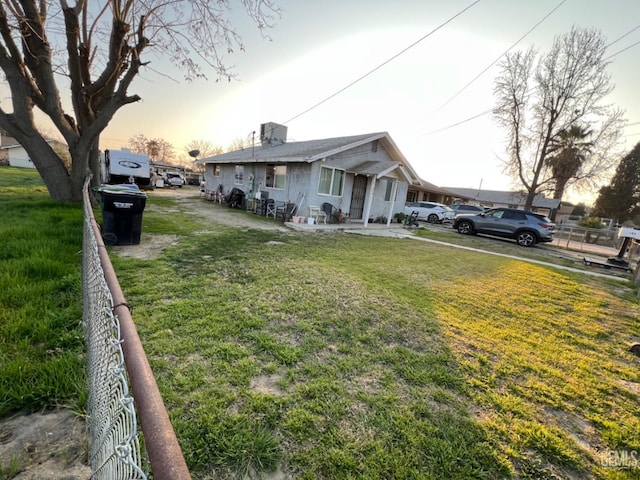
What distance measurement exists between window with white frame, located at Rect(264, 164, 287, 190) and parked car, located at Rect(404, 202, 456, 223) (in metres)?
11.5

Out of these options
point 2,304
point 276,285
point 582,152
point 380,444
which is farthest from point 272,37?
point 582,152

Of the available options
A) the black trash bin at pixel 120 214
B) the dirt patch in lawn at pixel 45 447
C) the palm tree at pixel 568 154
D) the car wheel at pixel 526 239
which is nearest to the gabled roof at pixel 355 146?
the car wheel at pixel 526 239

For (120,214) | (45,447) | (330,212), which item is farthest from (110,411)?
(330,212)

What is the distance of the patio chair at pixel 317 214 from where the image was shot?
38.5 feet

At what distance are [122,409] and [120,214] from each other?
18.8 ft

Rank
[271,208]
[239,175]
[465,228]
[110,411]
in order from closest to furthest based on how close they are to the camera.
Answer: [110,411] < [271,208] < [465,228] < [239,175]

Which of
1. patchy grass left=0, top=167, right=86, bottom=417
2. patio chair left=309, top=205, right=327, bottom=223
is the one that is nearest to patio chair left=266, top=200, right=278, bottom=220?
patio chair left=309, top=205, right=327, bottom=223

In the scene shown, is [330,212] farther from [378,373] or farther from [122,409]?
[122,409]

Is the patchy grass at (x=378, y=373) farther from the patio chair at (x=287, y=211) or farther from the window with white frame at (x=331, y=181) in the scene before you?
the window with white frame at (x=331, y=181)

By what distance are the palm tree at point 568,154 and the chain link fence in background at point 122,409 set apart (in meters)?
26.8

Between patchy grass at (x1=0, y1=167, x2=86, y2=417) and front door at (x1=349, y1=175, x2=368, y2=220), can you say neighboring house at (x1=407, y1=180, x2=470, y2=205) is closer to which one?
front door at (x1=349, y1=175, x2=368, y2=220)

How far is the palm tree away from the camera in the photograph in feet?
63.8

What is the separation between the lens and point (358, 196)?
14.3m

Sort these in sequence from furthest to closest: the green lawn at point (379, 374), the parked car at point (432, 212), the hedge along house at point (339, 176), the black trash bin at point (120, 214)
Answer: the parked car at point (432, 212)
the hedge along house at point (339, 176)
the black trash bin at point (120, 214)
the green lawn at point (379, 374)
